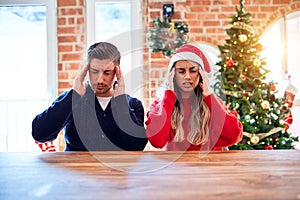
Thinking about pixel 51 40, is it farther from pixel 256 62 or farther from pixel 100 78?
pixel 100 78

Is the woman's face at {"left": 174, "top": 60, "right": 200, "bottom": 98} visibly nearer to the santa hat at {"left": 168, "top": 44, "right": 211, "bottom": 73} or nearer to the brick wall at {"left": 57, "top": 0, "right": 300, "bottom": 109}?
the santa hat at {"left": 168, "top": 44, "right": 211, "bottom": 73}

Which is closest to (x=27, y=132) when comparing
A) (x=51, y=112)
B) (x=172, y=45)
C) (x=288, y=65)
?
(x=172, y=45)

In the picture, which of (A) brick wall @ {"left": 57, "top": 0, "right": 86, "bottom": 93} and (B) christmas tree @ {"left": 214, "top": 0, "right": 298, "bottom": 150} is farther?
(A) brick wall @ {"left": 57, "top": 0, "right": 86, "bottom": 93}

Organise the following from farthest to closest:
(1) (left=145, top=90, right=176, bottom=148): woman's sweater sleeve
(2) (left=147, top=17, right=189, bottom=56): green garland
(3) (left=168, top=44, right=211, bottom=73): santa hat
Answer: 1. (2) (left=147, top=17, right=189, bottom=56): green garland
2. (3) (left=168, top=44, right=211, bottom=73): santa hat
3. (1) (left=145, top=90, right=176, bottom=148): woman's sweater sleeve

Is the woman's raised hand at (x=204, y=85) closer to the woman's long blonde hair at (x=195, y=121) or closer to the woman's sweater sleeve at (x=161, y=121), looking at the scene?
the woman's long blonde hair at (x=195, y=121)

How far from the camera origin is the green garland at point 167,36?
10.1 ft

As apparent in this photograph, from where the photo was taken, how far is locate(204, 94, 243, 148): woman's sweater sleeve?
1.54m

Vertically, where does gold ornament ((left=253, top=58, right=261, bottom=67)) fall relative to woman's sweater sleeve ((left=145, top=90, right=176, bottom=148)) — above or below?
above

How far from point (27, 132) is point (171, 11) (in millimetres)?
1971

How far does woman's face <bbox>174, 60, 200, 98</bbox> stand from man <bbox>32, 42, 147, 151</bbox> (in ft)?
0.82

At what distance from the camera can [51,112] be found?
154cm

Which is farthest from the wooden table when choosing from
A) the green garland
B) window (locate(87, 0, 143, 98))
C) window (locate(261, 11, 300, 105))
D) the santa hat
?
window (locate(261, 11, 300, 105))

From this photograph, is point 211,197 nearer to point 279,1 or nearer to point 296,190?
point 296,190

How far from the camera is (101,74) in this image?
154 centimetres
